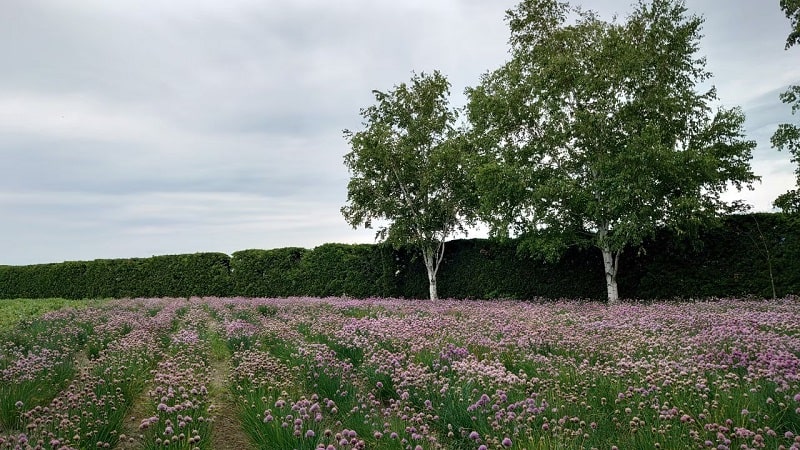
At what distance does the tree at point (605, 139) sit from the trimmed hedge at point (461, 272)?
1.29 m

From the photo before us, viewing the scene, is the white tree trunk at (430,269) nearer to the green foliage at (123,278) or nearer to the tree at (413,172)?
the tree at (413,172)

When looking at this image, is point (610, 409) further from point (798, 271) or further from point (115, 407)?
point (798, 271)

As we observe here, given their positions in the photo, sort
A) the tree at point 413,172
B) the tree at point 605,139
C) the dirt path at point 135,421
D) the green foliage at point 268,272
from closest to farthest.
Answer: the dirt path at point 135,421
the tree at point 605,139
the tree at point 413,172
the green foliage at point 268,272

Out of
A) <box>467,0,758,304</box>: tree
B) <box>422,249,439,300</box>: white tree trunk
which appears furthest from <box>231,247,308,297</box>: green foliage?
<box>467,0,758,304</box>: tree

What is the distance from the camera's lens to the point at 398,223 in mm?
23328

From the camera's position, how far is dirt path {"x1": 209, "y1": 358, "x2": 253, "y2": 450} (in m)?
5.44

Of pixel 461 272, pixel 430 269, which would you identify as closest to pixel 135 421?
pixel 430 269

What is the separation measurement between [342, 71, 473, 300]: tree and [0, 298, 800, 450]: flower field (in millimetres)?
13268

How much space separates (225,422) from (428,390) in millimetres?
2419

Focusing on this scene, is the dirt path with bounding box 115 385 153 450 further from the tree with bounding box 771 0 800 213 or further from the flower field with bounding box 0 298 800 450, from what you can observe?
the tree with bounding box 771 0 800 213

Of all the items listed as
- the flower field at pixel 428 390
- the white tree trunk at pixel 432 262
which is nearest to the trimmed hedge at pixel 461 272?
the white tree trunk at pixel 432 262

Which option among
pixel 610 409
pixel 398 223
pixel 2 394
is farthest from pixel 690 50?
pixel 2 394

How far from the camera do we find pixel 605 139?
1788 centimetres

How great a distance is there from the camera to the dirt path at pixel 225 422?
5.44 meters
